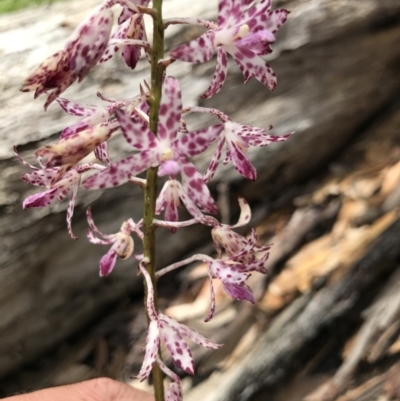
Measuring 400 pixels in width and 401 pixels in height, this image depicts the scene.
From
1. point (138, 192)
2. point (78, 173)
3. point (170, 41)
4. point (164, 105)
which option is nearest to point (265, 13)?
point (164, 105)

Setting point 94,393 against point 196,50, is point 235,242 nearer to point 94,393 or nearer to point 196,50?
point 196,50

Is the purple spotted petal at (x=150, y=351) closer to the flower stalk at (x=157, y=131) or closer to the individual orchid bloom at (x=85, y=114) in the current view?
the flower stalk at (x=157, y=131)

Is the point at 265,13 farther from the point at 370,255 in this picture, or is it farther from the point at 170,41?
the point at 370,255

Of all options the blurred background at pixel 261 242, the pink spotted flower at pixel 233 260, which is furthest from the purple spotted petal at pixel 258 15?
the blurred background at pixel 261 242

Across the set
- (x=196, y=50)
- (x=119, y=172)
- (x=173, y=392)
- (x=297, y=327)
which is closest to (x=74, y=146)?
(x=119, y=172)

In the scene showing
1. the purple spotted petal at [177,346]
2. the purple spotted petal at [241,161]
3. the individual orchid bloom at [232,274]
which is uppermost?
the purple spotted petal at [241,161]

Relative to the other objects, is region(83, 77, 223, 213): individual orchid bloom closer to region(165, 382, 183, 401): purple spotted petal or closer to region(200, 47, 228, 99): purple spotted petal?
region(200, 47, 228, 99): purple spotted petal

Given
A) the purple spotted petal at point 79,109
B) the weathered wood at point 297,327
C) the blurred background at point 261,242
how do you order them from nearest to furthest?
the purple spotted petal at point 79,109
the blurred background at point 261,242
the weathered wood at point 297,327
